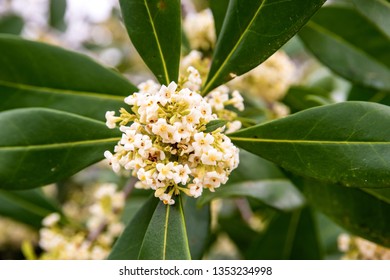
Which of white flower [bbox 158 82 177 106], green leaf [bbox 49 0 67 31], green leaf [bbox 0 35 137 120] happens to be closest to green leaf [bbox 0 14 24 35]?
green leaf [bbox 49 0 67 31]

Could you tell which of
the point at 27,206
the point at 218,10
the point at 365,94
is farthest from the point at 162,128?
the point at 27,206

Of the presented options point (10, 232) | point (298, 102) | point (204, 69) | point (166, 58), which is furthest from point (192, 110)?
point (10, 232)

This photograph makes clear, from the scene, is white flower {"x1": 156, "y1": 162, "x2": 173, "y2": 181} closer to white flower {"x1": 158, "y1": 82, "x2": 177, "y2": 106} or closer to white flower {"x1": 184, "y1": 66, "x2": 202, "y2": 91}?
white flower {"x1": 158, "y1": 82, "x2": 177, "y2": 106}

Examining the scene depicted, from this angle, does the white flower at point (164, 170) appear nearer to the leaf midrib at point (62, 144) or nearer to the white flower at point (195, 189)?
the white flower at point (195, 189)

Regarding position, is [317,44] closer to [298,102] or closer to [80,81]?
[298,102]

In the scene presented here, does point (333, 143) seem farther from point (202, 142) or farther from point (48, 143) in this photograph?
point (48, 143)
